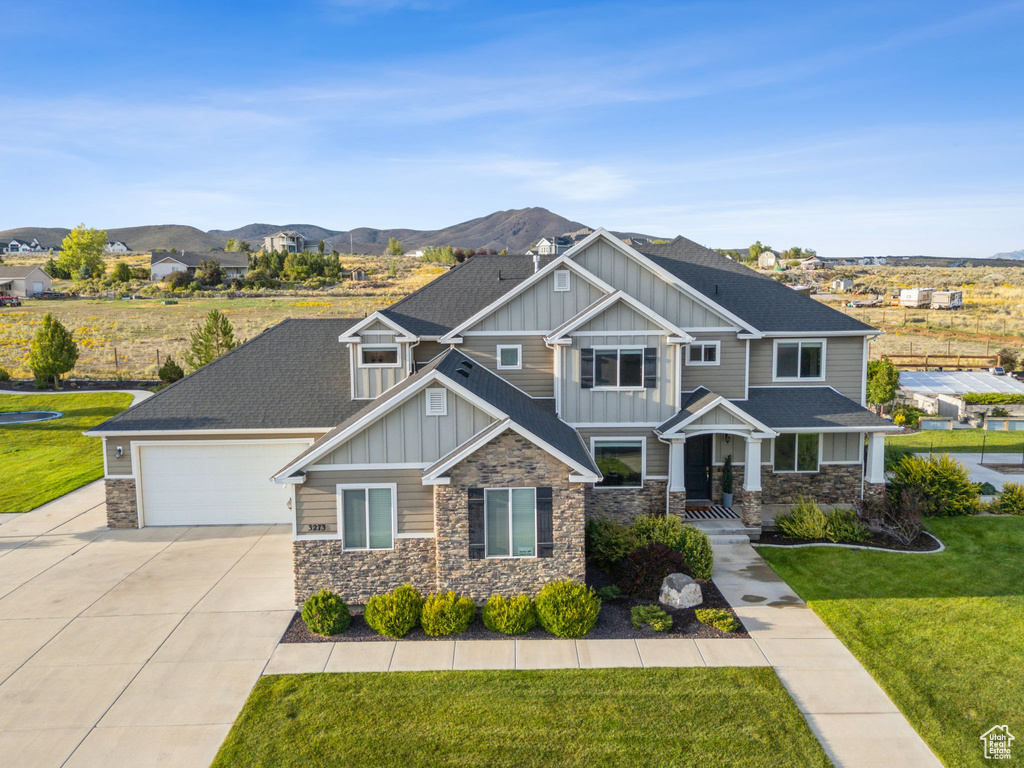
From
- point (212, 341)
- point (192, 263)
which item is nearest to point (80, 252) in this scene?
point (192, 263)

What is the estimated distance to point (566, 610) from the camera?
1252 centimetres

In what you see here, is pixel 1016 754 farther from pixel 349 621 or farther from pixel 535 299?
pixel 535 299

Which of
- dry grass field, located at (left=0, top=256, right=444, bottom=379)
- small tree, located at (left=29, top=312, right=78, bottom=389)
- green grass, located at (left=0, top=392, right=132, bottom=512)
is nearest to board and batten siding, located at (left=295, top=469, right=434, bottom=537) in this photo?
green grass, located at (left=0, top=392, right=132, bottom=512)

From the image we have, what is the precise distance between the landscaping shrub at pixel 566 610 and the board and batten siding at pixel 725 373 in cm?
822

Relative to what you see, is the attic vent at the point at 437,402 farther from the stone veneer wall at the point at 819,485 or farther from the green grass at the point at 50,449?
the green grass at the point at 50,449

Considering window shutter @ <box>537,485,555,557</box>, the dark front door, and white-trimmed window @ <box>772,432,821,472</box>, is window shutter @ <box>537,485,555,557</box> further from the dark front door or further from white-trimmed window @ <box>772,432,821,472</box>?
white-trimmed window @ <box>772,432,821,472</box>

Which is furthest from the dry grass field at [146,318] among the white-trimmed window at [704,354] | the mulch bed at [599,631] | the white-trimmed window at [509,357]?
the mulch bed at [599,631]

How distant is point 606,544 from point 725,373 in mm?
6532

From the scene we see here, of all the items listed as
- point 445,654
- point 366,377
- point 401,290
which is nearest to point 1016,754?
point 445,654

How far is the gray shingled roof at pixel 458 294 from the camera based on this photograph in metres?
19.3

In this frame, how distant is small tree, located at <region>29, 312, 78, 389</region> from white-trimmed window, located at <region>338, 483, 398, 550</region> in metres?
30.2

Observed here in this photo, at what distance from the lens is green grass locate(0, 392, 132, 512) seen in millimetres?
21766

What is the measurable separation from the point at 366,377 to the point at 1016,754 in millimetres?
15812

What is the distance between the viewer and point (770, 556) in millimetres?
16453
